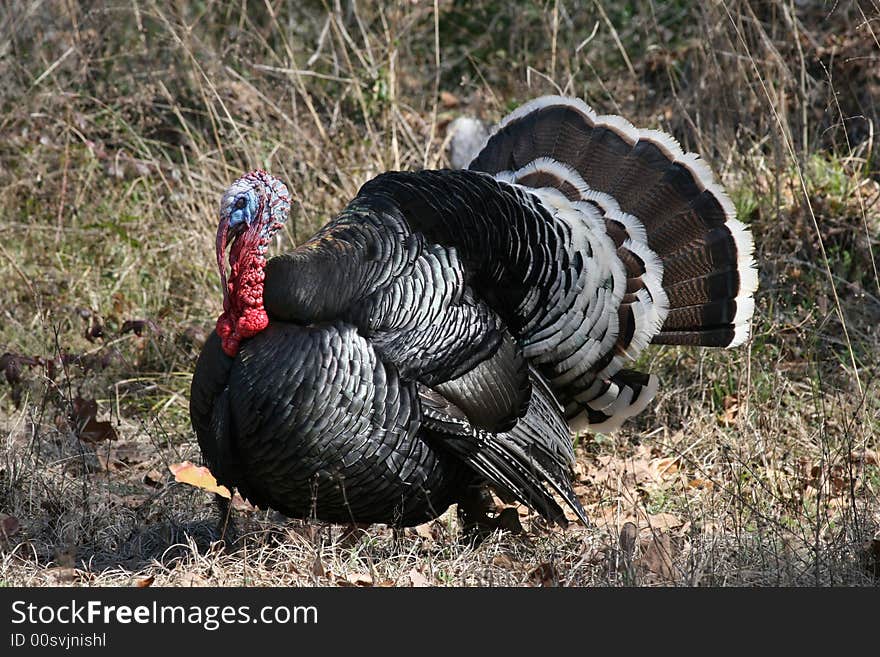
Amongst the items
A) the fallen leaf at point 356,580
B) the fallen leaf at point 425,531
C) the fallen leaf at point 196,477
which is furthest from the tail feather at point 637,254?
the fallen leaf at point 196,477

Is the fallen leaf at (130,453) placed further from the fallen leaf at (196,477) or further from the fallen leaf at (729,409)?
the fallen leaf at (729,409)

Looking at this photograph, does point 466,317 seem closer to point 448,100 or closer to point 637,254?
point 637,254

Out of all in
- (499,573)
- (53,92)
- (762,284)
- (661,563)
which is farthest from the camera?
(53,92)

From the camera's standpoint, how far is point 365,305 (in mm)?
4285

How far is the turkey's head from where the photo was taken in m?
4.27

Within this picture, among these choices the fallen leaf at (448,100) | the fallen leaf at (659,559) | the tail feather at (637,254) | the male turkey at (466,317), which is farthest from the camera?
the fallen leaf at (448,100)

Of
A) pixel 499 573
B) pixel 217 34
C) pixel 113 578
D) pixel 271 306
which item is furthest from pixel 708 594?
pixel 217 34

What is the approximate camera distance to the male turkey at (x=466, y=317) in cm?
418

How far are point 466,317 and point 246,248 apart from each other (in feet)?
2.81

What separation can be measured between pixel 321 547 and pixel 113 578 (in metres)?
0.77

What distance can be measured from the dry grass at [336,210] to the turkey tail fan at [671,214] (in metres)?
0.40

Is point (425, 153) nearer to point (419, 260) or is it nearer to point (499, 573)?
point (419, 260)

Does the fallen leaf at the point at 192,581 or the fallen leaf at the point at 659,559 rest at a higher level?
the fallen leaf at the point at 659,559

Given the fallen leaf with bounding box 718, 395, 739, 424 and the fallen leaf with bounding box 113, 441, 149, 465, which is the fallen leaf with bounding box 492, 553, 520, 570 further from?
the fallen leaf with bounding box 113, 441, 149, 465
